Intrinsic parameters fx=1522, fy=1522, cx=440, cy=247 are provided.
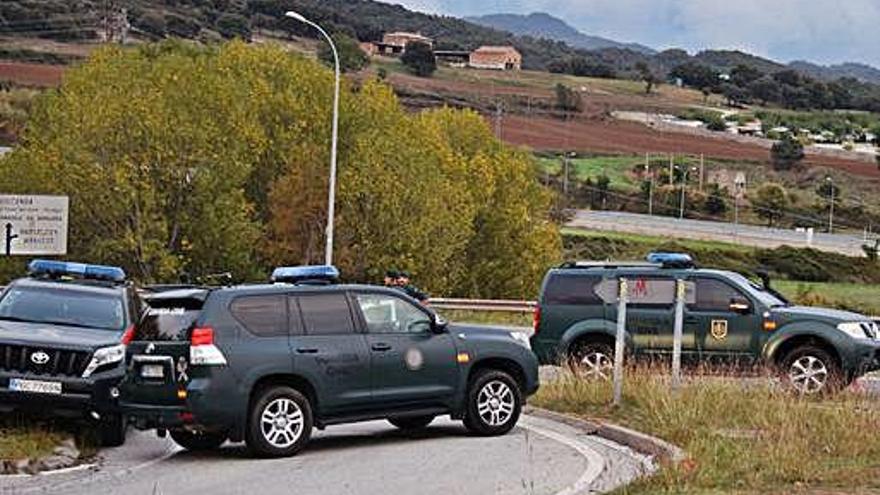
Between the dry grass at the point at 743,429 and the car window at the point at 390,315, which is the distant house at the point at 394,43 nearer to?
the dry grass at the point at 743,429

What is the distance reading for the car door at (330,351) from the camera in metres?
14.8

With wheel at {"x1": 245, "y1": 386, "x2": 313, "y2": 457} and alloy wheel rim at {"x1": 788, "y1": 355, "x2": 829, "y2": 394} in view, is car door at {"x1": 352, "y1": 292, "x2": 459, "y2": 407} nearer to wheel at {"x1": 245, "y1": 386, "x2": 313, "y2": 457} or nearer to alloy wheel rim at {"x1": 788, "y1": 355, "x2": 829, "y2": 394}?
wheel at {"x1": 245, "y1": 386, "x2": 313, "y2": 457}

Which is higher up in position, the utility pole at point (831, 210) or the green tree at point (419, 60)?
the green tree at point (419, 60)

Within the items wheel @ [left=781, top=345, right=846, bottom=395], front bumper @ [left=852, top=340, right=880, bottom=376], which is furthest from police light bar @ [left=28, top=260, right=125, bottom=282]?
front bumper @ [left=852, top=340, right=880, bottom=376]

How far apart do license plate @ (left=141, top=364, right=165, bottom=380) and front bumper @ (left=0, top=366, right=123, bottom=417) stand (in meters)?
1.01

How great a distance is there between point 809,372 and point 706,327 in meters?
1.60

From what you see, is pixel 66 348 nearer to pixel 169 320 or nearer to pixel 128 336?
pixel 128 336

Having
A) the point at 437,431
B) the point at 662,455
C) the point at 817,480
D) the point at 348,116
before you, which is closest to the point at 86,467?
the point at 437,431

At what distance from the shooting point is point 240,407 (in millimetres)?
14195

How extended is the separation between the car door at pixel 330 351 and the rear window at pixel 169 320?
1.00 meters

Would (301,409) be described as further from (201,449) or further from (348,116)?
(348,116)

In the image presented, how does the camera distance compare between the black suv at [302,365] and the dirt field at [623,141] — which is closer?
the black suv at [302,365]

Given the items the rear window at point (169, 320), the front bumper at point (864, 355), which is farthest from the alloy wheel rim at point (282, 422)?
the front bumper at point (864, 355)

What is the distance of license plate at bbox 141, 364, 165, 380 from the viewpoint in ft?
47.1
